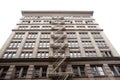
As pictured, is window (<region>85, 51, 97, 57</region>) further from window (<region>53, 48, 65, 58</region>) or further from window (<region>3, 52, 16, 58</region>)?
window (<region>3, 52, 16, 58</region>)

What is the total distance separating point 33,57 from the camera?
27.7 m

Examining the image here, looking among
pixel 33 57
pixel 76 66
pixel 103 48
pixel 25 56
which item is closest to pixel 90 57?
pixel 76 66

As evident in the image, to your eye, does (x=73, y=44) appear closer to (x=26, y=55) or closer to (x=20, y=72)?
(x=26, y=55)

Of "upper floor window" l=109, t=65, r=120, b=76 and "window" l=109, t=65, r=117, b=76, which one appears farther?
"window" l=109, t=65, r=117, b=76

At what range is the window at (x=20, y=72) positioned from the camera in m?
24.3

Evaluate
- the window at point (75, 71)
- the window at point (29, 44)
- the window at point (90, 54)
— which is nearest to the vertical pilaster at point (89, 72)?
the window at point (75, 71)

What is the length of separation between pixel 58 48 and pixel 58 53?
3.64 feet

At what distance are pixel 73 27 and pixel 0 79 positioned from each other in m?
23.7

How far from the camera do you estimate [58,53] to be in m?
→ 29.5

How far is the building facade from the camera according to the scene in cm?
2436

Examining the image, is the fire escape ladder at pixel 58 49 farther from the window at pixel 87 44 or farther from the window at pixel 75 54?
the window at pixel 87 44

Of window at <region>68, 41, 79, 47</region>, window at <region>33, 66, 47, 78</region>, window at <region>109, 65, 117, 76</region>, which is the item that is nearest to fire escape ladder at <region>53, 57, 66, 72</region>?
window at <region>33, 66, 47, 78</region>

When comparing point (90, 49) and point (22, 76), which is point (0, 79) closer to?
point (22, 76)

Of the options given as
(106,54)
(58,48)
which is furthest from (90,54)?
(58,48)
